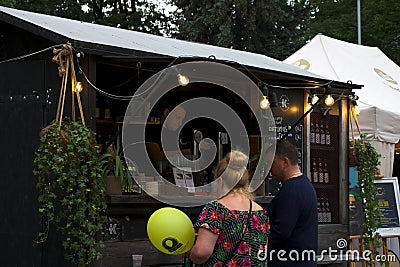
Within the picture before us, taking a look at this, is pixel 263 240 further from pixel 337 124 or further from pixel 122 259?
pixel 337 124

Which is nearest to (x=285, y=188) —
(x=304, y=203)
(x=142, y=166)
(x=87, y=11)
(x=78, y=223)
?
(x=304, y=203)

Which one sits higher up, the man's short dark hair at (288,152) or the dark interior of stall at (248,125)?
the dark interior of stall at (248,125)

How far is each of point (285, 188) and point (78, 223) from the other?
5.54 feet

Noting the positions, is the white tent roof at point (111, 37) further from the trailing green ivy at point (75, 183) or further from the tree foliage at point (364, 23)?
the tree foliage at point (364, 23)

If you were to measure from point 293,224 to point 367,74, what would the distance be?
707cm

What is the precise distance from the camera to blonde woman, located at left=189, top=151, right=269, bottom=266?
4.59 m

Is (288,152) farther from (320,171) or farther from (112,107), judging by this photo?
(112,107)

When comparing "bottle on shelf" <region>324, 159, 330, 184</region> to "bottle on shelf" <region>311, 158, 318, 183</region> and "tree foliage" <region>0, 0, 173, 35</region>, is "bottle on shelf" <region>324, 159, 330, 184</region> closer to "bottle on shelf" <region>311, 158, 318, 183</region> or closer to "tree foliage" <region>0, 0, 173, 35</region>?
"bottle on shelf" <region>311, 158, 318, 183</region>

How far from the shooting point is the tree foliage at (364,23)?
1906cm

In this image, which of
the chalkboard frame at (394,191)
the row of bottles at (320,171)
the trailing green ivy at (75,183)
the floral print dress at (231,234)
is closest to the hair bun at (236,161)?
the floral print dress at (231,234)

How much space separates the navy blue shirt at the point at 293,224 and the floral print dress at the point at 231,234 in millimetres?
549

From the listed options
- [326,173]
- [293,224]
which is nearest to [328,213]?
[326,173]

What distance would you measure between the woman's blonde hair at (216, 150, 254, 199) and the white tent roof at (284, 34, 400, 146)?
20.5 feet

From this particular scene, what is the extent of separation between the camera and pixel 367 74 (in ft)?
39.0
